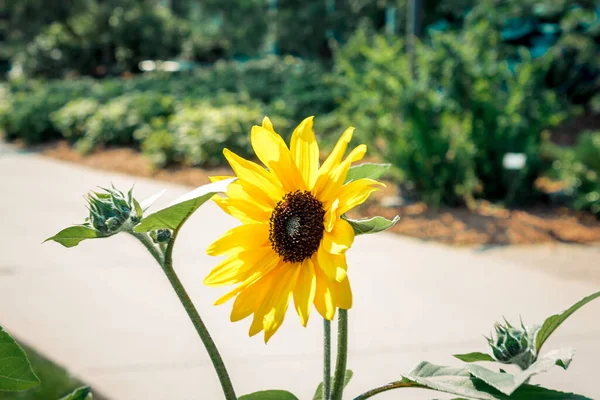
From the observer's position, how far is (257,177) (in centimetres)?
93

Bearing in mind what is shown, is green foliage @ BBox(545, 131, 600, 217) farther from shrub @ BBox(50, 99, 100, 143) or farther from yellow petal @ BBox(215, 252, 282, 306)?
shrub @ BBox(50, 99, 100, 143)

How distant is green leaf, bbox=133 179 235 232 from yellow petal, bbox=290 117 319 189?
0.15m

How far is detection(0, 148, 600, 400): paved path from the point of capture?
3.65 meters

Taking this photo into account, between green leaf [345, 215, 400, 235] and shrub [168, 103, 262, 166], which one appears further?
shrub [168, 103, 262, 166]

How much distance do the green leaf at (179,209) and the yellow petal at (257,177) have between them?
0.10 metres

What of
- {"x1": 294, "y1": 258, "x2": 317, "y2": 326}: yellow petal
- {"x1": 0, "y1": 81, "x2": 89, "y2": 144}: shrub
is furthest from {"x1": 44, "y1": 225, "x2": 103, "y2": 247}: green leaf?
{"x1": 0, "y1": 81, "x2": 89, "y2": 144}: shrub

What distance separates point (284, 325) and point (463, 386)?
349cm

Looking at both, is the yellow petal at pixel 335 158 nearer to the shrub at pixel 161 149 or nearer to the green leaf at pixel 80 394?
the green leaf at pixel 80 394

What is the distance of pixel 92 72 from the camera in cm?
2109

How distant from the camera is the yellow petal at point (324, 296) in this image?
31.9 inches

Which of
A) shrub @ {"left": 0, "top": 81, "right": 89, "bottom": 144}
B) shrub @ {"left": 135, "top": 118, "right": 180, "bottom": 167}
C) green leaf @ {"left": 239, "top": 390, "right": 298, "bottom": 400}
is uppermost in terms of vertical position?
shrub @ {"left": 0, "top": 81, "right": 89, "bottom": 144}

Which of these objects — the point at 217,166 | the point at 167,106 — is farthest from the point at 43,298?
the point at 167,106

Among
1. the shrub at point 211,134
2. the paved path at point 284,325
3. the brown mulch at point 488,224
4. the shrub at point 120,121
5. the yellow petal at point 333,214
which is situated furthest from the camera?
the shrub at point 120,121

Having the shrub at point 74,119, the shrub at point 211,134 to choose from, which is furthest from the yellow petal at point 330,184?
the shrub at point 74,119
